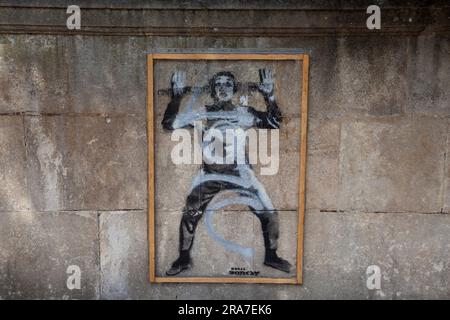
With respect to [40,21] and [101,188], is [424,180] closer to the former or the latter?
[101,188]

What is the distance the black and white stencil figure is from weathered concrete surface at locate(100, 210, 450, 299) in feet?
1.24

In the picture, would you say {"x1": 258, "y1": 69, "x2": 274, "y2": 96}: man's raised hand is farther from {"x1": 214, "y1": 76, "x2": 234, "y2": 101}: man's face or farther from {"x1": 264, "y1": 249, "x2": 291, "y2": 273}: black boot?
{"x1": 264, "y1": 249, "x2": 291, "y2": 273}: black boot

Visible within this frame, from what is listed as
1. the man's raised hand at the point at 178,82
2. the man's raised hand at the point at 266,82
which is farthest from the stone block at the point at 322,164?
the man's raised hand at the point at 178,82

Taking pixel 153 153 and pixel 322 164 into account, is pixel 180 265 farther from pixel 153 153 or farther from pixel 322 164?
pixel 322 164

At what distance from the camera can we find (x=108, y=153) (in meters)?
5.67

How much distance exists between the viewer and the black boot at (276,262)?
5809mm

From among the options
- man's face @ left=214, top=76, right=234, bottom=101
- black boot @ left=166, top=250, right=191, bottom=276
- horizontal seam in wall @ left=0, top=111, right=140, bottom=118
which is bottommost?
black boot @ left=166, top=250, right=191, bottom=276

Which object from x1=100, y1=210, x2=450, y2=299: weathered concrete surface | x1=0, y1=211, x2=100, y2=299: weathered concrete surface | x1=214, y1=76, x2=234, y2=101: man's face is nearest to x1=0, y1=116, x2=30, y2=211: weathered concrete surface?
x1=0, y1=211, x2=100, y2=299: weathered concrete surface

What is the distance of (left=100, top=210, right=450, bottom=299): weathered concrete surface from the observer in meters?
5.75

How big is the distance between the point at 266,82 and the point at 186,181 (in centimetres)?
170

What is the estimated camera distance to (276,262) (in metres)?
5.82

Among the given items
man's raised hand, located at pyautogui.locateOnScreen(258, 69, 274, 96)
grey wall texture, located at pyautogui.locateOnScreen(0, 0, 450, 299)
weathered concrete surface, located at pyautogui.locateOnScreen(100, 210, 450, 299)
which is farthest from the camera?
weathered concrete surface, located at pyautogui.locateOnScreen(100, 210, 450, 299)

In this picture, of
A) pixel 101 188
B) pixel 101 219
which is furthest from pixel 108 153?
pixel 101 219

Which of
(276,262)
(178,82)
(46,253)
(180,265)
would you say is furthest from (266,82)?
(46,253)
